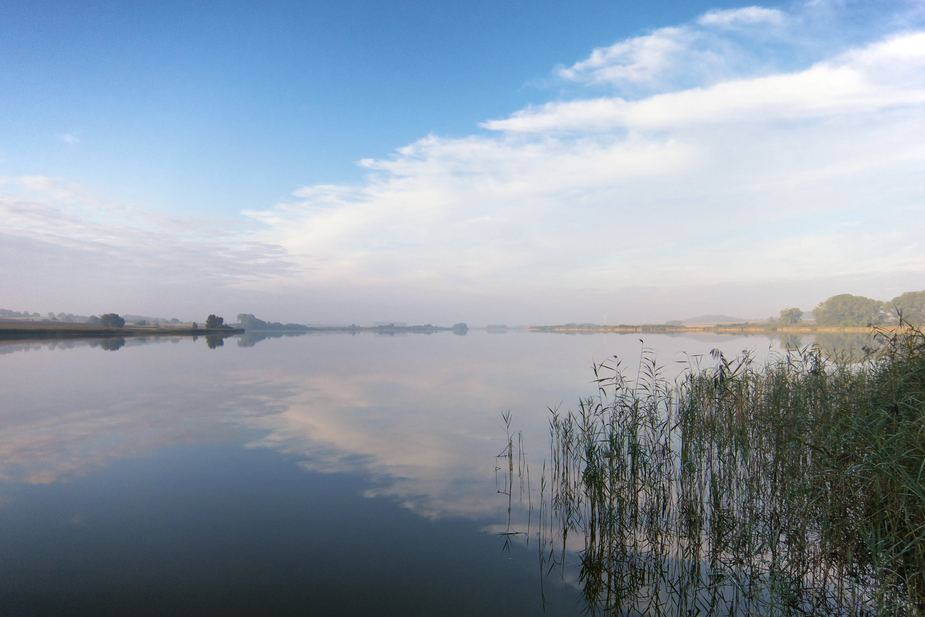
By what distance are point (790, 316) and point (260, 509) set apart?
89692 mm

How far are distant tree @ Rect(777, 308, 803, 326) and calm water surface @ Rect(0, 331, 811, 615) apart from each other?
257 feet

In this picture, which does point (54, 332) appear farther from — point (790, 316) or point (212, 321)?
point (790, 316)

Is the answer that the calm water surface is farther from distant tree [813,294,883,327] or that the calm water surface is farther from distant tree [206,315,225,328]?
distant tree [206,315,225,328]

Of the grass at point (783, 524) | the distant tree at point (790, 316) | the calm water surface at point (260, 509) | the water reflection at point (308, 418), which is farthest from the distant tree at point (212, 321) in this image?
the distant tree at point (790, 316)

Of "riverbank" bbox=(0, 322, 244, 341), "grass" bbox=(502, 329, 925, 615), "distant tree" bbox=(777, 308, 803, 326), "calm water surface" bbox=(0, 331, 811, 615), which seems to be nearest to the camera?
"grass" bbox=(502, 329, 925, 615)

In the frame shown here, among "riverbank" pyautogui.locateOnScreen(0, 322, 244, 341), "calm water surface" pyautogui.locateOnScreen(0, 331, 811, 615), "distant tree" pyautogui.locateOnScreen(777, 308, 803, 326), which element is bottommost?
"calm water surface" pyautogui.locateOnScreen(0, 331, 811, 615)

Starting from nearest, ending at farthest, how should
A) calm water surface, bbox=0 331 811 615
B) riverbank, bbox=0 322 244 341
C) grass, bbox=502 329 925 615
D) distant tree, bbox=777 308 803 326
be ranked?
1. grass, bbox=502 329 925 615
2. calm water surface, bbox=0 331 811 615
3. riverbank, bbox=0 322 244 341
4. distant tree, bbox=777 308 803 326

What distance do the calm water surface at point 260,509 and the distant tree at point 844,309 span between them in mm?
67091

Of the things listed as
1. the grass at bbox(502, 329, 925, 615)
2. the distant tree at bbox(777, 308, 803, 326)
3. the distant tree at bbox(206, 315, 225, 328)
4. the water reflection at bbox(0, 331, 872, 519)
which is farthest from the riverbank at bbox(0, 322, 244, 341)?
the distant tree at bbox(777, 308, 803, 326)

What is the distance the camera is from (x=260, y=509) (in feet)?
19.9

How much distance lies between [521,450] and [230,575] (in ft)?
19.2

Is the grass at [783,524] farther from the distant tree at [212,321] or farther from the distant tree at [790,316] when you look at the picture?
the distant tree at [212,321]

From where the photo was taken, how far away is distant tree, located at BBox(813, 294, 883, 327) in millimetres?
57406

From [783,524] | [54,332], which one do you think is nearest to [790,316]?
[783,524]
